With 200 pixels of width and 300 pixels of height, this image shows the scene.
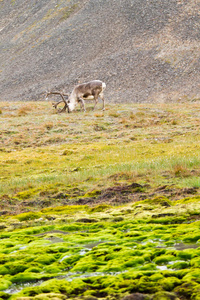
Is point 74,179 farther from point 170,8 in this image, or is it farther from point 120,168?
point 170,8

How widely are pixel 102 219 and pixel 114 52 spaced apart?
6030 centimetres

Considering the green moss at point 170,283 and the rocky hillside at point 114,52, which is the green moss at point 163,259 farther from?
the rocky hillside at point 114,52

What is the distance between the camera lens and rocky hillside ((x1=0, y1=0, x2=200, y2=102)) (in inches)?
2292

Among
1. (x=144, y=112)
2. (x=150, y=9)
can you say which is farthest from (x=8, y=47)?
(x=144, y=112)

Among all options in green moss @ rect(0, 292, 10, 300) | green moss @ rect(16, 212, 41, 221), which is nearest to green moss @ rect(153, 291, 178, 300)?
green moss @ rect(0, 292, 10, 300)

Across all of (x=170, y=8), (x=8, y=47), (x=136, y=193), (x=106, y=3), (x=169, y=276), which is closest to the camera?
(x=169, y=276)

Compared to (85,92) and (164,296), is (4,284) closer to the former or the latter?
(164,296)

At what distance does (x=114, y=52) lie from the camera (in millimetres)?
66875

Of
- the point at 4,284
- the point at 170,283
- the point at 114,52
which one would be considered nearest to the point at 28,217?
the point at 4,284

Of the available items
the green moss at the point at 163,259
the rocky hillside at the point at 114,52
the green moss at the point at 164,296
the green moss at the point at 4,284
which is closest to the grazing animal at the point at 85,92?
the rocky hillside at the point at 114,52

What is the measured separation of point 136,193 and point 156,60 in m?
51.7

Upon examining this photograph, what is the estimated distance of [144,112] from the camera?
128 feet

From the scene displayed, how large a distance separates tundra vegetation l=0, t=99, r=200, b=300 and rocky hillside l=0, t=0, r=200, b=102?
30.5 metres

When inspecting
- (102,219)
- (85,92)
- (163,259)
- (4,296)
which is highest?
(85,92)
